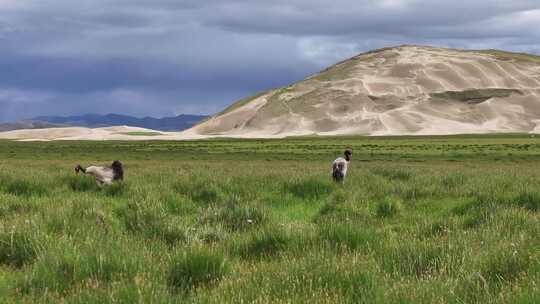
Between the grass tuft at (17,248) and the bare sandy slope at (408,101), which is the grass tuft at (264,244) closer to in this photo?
the grass tuft at (17,248)

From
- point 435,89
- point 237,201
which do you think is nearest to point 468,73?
point 435,89

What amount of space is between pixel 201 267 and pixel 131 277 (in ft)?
2.84

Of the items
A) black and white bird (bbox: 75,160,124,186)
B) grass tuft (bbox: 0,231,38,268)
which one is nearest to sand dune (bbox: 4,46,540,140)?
black and white bird (bbox: 75,160,124,186)

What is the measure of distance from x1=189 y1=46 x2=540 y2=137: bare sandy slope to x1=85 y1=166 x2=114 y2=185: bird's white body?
12298 centimetres

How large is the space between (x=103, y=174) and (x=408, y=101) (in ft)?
504

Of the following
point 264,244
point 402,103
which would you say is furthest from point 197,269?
point 402,103

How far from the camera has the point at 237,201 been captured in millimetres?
13758

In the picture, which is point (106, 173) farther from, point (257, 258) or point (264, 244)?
point (257, 258)

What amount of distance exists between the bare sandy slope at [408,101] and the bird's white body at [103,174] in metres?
123

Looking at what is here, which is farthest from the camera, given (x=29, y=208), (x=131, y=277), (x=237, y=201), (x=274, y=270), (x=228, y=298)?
(x=237, y=201)

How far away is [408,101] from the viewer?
538 feet

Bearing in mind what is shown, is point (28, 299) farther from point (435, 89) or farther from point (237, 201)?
point (435, 89)

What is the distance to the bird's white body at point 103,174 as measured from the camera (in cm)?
1731

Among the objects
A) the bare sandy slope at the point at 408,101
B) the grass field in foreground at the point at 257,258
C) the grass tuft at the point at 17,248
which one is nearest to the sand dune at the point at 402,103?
the bare sandy slope at the point at 408,101
